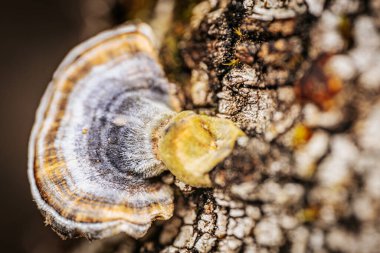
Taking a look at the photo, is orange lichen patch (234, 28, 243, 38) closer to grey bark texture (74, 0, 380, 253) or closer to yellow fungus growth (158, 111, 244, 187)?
grey bark texture (74, 0, 380, 253)

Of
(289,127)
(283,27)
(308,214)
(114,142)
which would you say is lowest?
(308,214)

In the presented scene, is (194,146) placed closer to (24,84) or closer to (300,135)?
(300,135)

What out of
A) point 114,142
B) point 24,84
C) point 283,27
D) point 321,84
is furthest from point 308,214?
point 24,84

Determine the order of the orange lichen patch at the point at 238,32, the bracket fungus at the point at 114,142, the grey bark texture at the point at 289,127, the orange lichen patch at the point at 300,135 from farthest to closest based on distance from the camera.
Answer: the orange lichen patch at the point at 238,32, the bracket fungus at the point at 114,142, the orange lichen patch at the point at 300,135, the grey bark texture at the point at 289,127

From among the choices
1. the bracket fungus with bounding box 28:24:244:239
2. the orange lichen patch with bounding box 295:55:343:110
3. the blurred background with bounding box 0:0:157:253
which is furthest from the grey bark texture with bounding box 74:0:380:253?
the blurred background with bounding box 0:0:157:253

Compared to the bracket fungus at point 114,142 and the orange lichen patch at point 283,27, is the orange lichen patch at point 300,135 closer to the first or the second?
the bracket fungus at point 114,142

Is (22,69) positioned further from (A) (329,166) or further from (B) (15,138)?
(A) (329,166)

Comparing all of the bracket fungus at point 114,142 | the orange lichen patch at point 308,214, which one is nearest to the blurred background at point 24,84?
the bracket fungus at point 114,142
